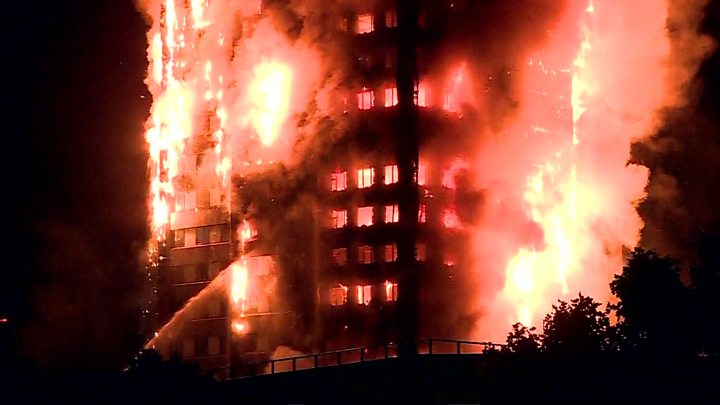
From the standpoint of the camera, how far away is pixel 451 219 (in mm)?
96312

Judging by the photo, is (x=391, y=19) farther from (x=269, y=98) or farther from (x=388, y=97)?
(x=269, y=98)

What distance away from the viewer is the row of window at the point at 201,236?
355 feet

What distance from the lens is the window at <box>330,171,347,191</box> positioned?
3863 inches

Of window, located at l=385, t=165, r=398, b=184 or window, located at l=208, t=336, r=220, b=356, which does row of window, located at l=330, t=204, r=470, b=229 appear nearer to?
window, located at l=385, t=165, r=398, b=184

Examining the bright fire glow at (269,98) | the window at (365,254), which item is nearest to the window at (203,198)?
the bright fire glow at (269,98)

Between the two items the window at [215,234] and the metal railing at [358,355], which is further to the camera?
the window at [215,234]

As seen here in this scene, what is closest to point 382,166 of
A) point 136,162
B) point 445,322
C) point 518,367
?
point 445,322

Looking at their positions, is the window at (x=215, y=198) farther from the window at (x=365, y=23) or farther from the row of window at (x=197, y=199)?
the window at (x=365, y=23)

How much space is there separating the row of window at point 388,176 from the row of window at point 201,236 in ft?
44.4

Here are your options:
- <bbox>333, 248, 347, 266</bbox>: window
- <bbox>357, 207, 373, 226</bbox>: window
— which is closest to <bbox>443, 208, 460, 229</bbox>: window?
<bbox>357, 207, 373, 226</bbox>: window

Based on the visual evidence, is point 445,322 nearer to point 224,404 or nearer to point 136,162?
point 224,404

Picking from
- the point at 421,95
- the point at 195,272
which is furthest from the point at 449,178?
the point at 195,272

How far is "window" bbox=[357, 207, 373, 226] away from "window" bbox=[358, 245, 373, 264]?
5.55ft

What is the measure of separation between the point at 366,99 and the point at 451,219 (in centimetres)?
1056
